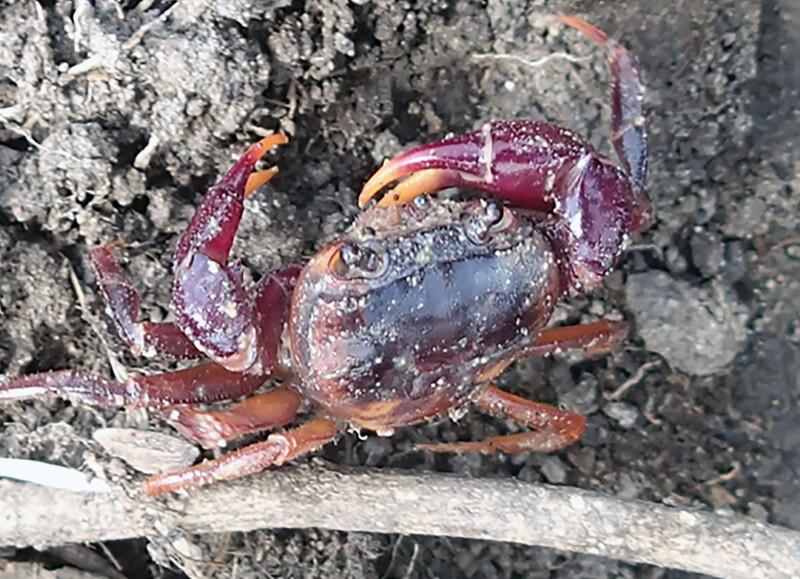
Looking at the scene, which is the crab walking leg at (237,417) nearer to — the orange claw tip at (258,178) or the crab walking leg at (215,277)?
the crab walking leg at (215,277)

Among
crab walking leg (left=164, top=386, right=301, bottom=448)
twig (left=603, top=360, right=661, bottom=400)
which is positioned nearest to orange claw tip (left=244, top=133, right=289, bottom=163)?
crab walking leg (left=164, top=386, right=301, bottom=448)

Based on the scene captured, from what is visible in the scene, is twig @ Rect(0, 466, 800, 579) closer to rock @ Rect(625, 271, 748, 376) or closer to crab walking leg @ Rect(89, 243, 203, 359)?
crab walking leg @ Rect(89, 243, 203, 359)

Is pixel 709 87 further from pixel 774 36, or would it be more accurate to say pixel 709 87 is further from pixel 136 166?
pixel 136 166

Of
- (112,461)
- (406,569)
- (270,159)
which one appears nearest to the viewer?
(112,461)

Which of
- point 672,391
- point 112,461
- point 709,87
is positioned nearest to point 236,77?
point 112,461

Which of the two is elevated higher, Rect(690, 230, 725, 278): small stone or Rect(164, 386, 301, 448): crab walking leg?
Rect(690, 230, 725, 278): small stone

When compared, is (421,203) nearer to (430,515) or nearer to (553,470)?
(430,515)
